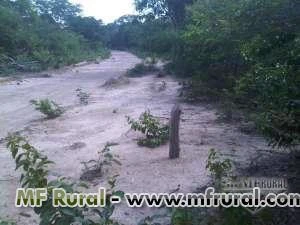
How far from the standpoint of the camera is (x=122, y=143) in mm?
7422

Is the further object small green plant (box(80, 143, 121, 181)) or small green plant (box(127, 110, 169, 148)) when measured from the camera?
small green plant (box(127, 110, 169, 148))

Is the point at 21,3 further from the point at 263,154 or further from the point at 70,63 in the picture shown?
the point at 263,154

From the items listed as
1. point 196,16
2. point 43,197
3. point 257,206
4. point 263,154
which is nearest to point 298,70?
point 257,206

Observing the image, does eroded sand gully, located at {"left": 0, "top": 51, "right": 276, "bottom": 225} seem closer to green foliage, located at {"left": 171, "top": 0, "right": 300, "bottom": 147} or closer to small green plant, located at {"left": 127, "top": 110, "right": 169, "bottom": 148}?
small green plant, located at {"left": 127, "top": 110, "right": 169, "bottom": 148}

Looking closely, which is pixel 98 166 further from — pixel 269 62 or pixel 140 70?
pixel 140 70

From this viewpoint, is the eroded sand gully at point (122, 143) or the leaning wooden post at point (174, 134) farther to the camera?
the leaning wooden post at point (174, 134)

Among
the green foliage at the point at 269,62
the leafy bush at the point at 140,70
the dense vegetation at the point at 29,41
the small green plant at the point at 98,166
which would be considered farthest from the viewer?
the dense vegetation at the point at 29,41

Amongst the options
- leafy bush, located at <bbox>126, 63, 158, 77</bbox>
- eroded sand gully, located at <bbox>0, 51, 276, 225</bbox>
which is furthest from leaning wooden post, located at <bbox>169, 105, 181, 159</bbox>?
leafy bush, located at <bbox>126, 63, 158, 77</bbox>

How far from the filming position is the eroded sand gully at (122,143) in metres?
5.33

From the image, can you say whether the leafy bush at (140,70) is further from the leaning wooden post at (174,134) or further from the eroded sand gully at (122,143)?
the leaning wooden post at (174,134)

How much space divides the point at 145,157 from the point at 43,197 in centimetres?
336

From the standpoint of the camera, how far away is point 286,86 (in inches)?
164

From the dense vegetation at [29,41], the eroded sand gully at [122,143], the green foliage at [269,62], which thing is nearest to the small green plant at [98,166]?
the eroded sand gully at [122,143]

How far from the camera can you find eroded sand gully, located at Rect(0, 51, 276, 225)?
5.33 meters
